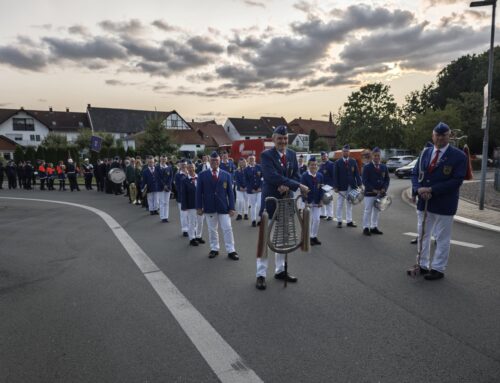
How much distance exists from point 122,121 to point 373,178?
237 feet

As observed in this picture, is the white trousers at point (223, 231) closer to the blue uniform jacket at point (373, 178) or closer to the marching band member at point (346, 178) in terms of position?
the blue uniform jacket at point (373, 178)

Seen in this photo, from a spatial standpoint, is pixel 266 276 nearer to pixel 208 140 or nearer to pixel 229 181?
pixel 229 181

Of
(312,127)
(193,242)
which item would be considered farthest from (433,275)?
(312,127)

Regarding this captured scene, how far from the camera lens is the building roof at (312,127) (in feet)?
326

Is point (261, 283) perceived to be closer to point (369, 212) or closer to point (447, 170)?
point (447, 170)

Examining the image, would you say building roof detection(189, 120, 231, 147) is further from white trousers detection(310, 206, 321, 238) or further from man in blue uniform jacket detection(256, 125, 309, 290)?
man in blue uniform jacket detection(256, 125, 309, 290)

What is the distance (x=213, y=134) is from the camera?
82.4 m

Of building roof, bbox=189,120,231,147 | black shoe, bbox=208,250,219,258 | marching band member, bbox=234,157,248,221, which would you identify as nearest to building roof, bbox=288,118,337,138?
building roof, bbox=189,120,231,147

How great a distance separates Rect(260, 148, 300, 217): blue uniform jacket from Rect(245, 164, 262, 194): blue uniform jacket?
594cm

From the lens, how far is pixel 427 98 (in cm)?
6241

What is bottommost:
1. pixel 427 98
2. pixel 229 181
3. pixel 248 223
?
pixel 248 223

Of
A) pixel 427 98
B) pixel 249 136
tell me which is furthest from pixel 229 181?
pixel 249 136

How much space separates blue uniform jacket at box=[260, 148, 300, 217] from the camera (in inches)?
198

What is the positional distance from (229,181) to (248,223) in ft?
12.8
